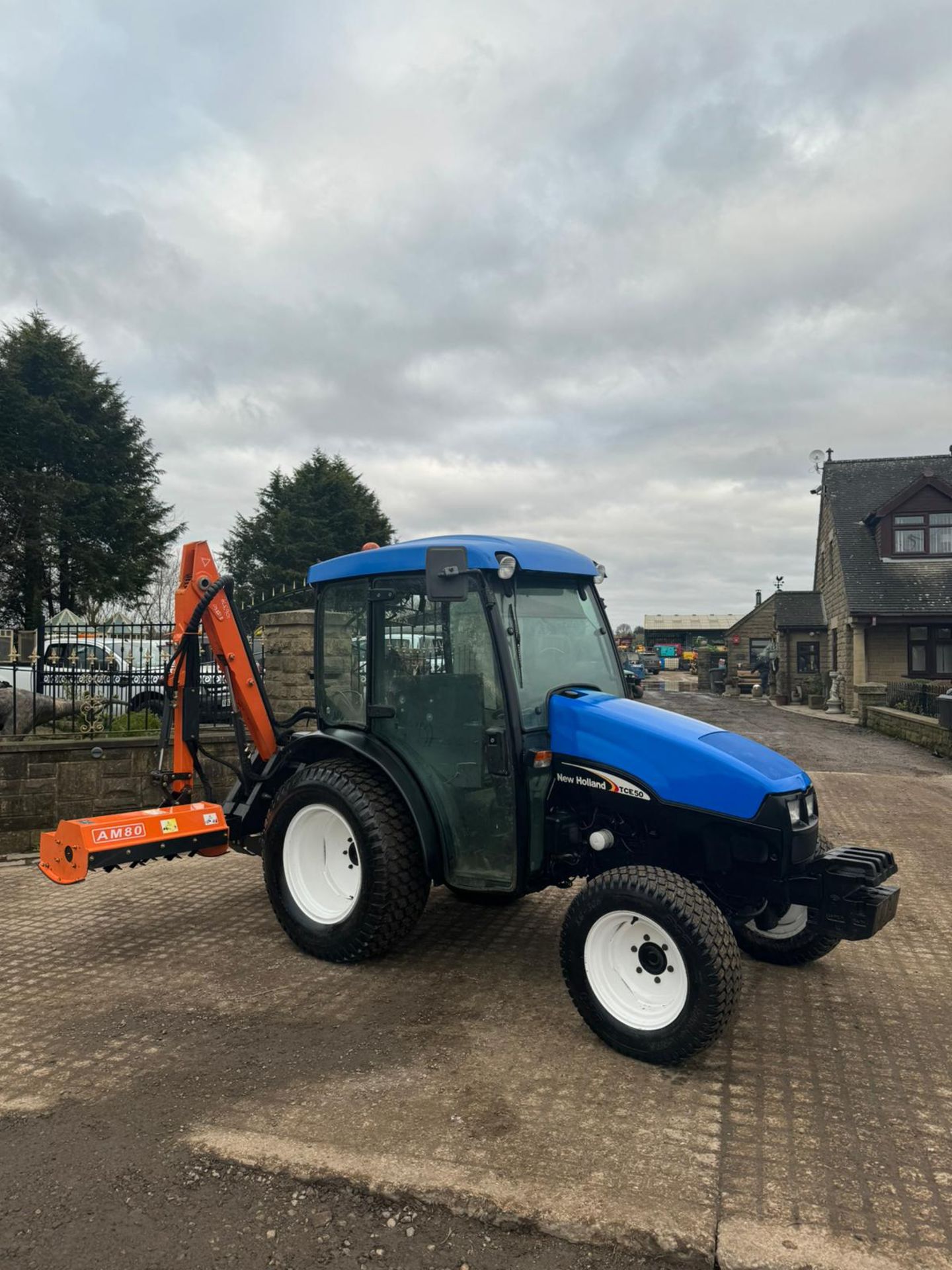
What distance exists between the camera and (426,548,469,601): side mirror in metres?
3.90

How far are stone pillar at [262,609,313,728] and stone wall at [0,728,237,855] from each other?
1.37 metres

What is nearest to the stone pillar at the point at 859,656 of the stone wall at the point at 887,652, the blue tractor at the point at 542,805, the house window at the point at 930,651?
the stone wall at the point at 887,652

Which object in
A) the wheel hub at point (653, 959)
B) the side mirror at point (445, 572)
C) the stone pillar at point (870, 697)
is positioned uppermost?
the side mirror at point (445, 572)

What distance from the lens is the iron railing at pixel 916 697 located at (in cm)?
1664

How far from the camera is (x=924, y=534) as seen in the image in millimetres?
23875

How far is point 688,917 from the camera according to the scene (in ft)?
10.8

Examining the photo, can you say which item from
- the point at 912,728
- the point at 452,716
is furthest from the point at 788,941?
the point at 912,728

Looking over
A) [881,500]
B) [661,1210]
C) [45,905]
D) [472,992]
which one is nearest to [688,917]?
[661,1210]

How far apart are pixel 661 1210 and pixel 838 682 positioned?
24.0 m

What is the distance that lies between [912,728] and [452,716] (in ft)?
47.3

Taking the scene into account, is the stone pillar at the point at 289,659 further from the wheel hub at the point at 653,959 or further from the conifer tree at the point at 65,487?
the conifer tree at the point at 65,487

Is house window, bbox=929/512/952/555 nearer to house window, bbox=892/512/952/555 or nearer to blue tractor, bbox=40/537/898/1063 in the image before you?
house window, bbox=892/512/952/555

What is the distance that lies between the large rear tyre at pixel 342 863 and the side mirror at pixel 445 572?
1172mm

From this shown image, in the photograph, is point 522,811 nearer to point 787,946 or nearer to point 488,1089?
point 488,1089
